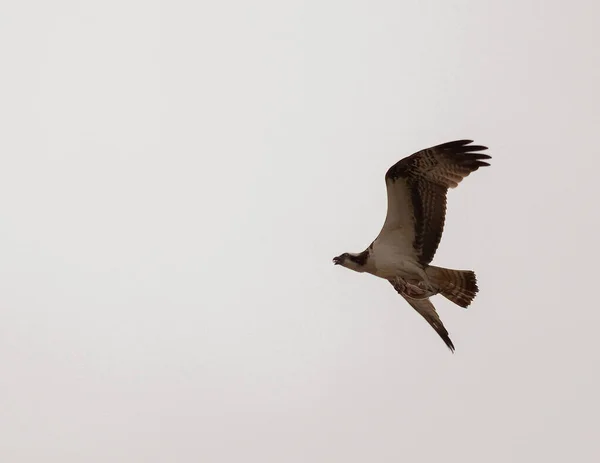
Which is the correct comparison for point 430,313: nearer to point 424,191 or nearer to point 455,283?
point 455,283

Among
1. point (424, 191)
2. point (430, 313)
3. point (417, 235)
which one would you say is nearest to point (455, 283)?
point (417, 235)

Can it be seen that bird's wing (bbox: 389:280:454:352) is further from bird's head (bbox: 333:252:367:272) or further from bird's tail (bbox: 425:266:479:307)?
bird's head (bbox: 333:252:367:272)

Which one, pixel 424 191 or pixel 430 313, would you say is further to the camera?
pixel 430 313

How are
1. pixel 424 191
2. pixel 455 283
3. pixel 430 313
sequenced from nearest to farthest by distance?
pixel 424 191, pixel 455 283, pixel 430 313

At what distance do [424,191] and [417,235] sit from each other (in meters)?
0.64

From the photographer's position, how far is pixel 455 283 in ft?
60.2

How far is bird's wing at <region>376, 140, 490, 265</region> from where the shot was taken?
1772 centimetres

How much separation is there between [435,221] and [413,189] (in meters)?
0.56

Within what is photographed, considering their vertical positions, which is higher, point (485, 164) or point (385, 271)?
point (485, 164)

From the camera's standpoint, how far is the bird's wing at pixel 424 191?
17719mm

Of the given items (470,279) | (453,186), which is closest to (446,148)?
(453,186)

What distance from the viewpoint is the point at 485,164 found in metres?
17.5

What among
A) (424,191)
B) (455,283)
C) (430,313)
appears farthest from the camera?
(430,313)

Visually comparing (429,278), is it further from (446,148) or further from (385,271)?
(446,148)
